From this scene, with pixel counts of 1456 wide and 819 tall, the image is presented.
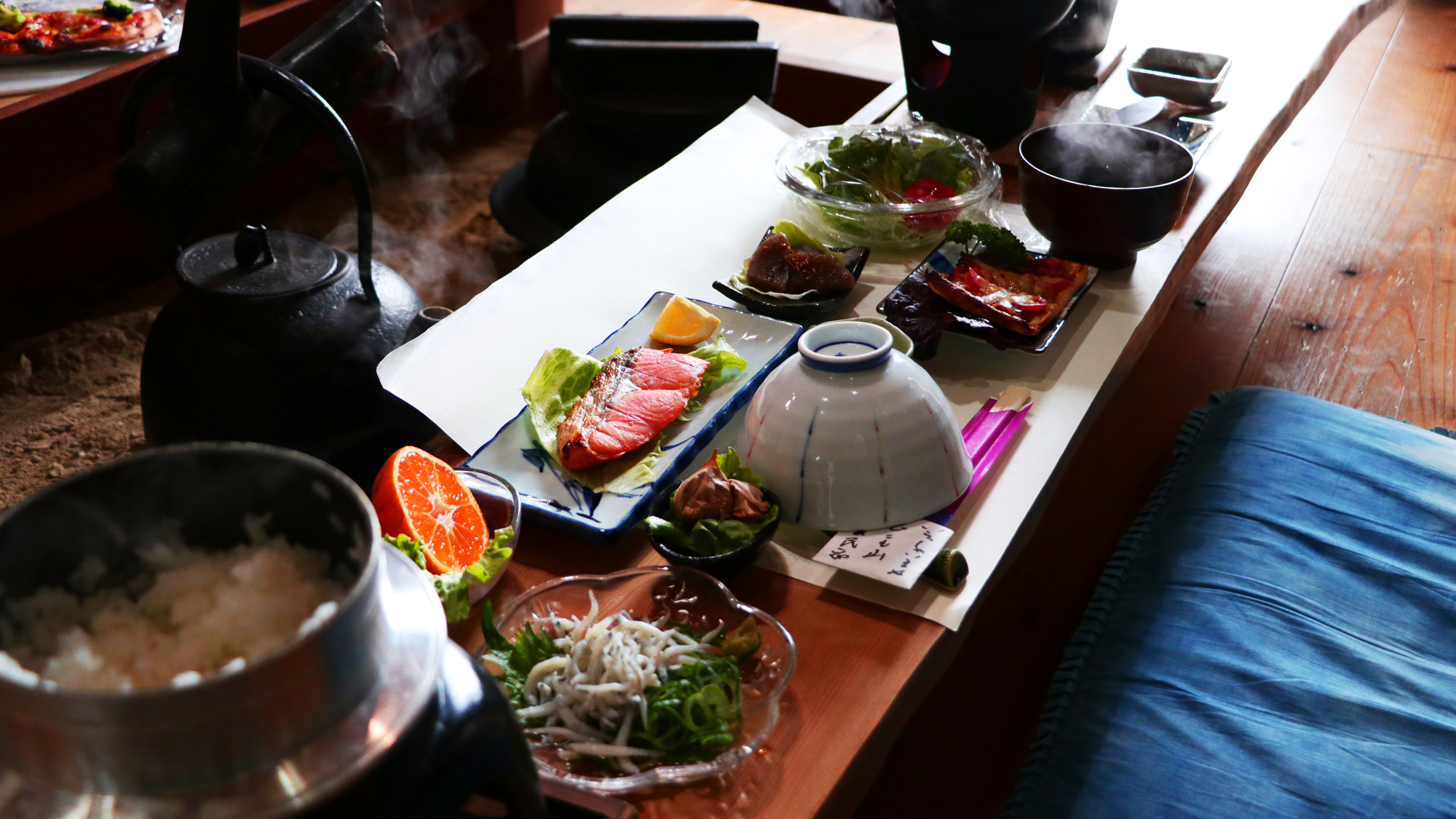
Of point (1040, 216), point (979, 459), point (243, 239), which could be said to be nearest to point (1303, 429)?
point (1040, 216)

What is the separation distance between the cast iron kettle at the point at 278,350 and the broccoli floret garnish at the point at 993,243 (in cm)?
104

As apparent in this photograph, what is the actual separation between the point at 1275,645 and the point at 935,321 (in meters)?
0.64

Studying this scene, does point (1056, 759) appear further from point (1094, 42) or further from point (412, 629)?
point (1094, 42)

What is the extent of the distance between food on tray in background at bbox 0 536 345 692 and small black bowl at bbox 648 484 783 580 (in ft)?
1.71

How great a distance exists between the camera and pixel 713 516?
3.70 feet

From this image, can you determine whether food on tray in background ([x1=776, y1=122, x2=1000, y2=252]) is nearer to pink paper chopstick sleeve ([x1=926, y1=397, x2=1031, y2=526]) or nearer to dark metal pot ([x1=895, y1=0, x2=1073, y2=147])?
dark metal pot ([x1=895, y1=0, x2=1073, y2=147])

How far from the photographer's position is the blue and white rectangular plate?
1.20 metres

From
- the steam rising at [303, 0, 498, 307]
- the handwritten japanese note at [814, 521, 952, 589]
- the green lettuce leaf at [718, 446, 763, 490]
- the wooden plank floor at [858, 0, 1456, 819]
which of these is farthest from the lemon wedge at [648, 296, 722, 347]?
the steam rising at [303, 0, 498, 307]

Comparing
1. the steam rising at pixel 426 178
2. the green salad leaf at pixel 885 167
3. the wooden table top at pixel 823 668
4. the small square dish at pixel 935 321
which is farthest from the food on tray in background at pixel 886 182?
the steam rising at pixel 426 178

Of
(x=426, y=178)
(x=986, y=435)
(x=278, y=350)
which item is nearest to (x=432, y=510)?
(x=986, y=435)

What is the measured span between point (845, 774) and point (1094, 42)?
2212 mm

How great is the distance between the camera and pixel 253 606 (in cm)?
59

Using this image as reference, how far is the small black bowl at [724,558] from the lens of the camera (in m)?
1.08

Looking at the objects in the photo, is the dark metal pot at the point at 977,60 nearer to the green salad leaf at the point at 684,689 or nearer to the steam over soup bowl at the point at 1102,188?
the steam over soup bowl at the point at 1102,188
